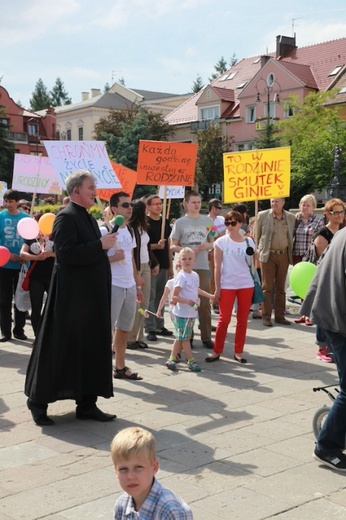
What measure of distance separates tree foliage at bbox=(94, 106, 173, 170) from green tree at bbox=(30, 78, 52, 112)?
53118mm

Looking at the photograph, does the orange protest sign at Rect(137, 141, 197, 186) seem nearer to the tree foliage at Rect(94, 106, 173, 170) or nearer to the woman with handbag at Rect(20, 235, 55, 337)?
the woman with handbag at Rect(20, 235, 55, 337)

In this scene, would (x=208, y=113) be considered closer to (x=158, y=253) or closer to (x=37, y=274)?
(x=158, y=253)

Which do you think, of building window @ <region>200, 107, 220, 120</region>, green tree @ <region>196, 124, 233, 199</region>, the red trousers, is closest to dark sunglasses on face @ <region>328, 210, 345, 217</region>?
the red trousers

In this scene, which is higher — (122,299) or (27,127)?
(27,127)

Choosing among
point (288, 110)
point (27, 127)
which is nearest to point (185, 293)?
point (288, 110)

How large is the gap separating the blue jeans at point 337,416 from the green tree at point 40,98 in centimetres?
11061

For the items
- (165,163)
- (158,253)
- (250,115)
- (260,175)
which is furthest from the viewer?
(250,115)

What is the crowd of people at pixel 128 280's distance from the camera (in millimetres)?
5879

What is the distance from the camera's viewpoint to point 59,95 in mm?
117562

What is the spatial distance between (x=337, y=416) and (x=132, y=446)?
2614mm

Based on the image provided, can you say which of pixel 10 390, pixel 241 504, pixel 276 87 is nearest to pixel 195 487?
pixel 241 504

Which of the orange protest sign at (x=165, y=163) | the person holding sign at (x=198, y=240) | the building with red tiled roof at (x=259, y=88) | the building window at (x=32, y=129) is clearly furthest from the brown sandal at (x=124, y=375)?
the building window at (x=32, y=129)

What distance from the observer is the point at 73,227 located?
19.2ft

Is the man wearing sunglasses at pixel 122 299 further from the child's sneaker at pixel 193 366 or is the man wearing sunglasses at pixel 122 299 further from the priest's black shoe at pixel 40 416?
the priest's black shoe at pixel 40 416
